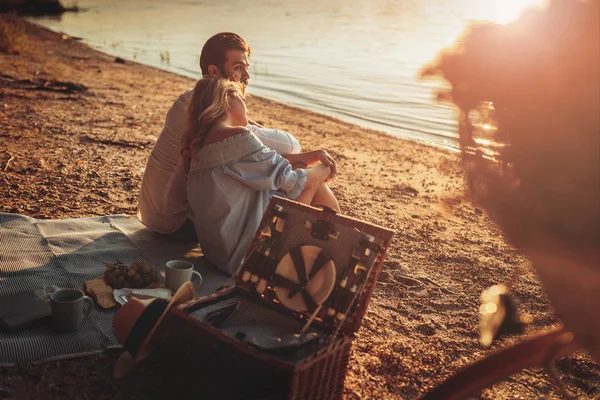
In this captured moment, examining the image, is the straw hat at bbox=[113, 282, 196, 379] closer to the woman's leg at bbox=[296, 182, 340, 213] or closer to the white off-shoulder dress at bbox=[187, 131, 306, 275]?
the white off-shoulder dress at bbox=[187, 131, 306, 275]

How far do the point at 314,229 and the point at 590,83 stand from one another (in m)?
1.79

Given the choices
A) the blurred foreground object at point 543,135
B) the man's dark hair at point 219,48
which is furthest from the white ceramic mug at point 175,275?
the blurred foreground object at point 543,135

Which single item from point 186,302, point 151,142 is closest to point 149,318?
point 186,302

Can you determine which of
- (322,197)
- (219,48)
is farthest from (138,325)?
(219,48)

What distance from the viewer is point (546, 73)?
3.81 ft

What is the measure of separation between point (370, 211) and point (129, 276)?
298 centimetres

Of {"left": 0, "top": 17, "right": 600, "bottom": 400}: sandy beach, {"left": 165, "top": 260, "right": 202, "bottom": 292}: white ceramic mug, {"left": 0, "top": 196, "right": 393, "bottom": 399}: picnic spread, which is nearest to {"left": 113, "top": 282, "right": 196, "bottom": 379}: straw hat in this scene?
{"left": 0, "top": 196, "right": 393, "bottom": 399}: picnic spread

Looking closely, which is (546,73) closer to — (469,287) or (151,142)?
(469,287)

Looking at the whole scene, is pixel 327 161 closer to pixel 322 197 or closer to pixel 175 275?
pixel 322 197

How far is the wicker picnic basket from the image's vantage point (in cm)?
231

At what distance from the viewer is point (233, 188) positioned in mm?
3660

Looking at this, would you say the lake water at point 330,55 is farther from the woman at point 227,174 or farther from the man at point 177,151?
the man at point 177,151

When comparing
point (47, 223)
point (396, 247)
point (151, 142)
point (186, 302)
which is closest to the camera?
point (186, 302)

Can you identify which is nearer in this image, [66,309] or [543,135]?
[543,135]
